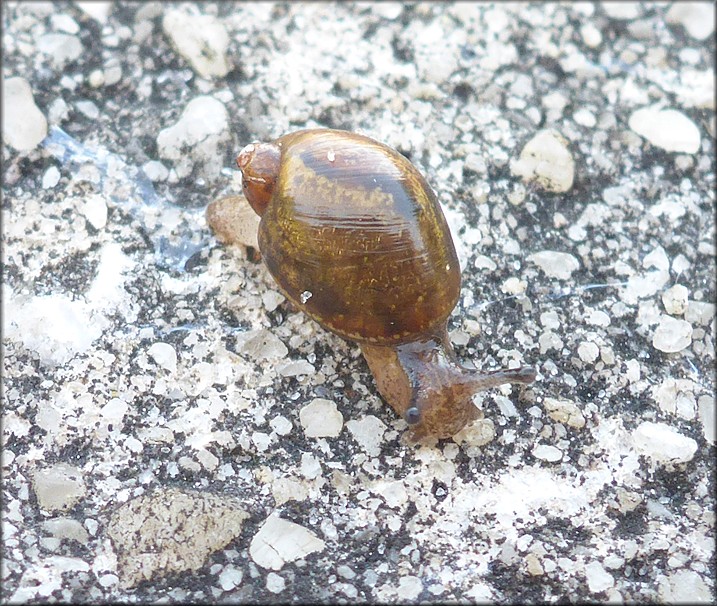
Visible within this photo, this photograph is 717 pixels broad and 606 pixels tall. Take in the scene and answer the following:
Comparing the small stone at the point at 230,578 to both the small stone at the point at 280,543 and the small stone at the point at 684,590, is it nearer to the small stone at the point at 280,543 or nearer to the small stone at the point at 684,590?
the small stone at the point at 280,543

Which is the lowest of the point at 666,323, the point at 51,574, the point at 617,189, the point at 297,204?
the point at 51,574

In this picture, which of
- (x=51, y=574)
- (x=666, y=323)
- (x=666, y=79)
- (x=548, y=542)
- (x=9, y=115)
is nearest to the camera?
(x=51, y=574)

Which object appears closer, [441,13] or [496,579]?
[496,579]

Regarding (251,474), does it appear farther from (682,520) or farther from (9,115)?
(9,115)

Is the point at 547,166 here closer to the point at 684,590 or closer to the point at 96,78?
the point at 684,590

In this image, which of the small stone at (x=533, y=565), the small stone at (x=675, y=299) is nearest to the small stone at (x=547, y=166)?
the small stone at (x=675, y=299)

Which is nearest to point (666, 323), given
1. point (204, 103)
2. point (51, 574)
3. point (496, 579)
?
point (496, 579)

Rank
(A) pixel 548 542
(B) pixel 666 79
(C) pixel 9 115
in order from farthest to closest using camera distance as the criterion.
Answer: (B) pixel 666 79 → (C) pixel 9 115 → (A) pixel 548 542
